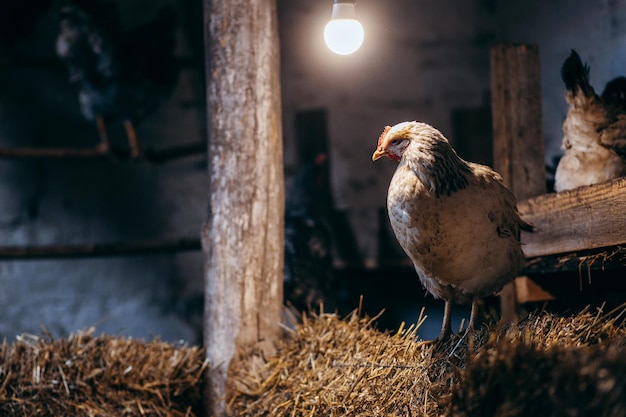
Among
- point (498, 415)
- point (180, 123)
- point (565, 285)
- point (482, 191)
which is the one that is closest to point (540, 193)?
point (565, 285)

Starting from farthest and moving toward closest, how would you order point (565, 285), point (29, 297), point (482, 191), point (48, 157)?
1. point (29, 297)
2. point (48, 157)
3. point (565, 285)
4. point (482, 191)

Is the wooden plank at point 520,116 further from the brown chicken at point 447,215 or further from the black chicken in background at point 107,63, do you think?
the black chicken in background at point 107,63

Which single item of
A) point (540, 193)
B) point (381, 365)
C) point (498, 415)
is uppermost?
point (540, 193)

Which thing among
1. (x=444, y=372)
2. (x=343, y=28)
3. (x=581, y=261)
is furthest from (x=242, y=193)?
(x=581, y=261)

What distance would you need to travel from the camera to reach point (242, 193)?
363 centimetres

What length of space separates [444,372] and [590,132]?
126 centimetres

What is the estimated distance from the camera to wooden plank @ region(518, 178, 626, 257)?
8.54 feet

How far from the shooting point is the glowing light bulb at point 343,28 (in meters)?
3.02

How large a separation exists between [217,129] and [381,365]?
1.64 metres

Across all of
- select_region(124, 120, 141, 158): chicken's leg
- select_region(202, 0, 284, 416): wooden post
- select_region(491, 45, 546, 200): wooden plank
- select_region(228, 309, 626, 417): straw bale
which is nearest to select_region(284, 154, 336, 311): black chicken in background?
select_region(202, 0, 284, 416): wooden post

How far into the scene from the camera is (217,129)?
147 inches

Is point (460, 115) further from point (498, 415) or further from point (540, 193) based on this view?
point (498, 415)

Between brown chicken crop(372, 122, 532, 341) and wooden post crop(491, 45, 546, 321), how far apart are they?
838 mm

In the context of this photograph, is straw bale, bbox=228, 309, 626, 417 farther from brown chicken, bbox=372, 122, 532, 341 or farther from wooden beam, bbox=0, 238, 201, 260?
wooden beam, bbox=0, 238, 201, 260
